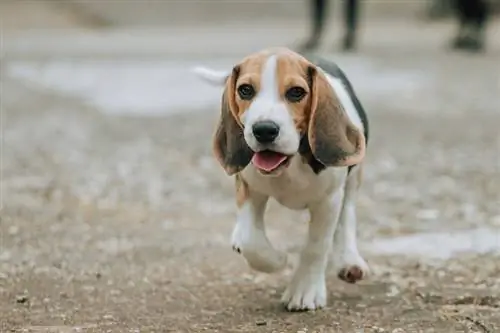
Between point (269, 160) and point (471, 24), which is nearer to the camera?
point (269, 160)

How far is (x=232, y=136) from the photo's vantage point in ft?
10.2

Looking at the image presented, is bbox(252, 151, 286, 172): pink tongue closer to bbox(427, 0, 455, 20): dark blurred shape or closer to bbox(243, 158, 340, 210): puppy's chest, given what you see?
bbox(243, 158, 340, 210): puppy's chest

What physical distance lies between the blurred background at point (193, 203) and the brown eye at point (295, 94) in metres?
0.64

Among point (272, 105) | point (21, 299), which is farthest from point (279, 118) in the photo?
point (21, 299)

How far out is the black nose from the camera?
2.86 metres

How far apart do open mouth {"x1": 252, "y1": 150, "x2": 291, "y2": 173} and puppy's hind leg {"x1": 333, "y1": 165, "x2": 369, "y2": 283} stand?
0.60 meters

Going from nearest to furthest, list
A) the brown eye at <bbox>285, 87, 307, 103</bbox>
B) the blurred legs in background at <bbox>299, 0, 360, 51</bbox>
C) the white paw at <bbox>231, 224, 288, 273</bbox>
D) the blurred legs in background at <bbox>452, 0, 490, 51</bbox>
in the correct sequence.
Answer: the brown eye at <bbox>285, 87, 307, 103</bbox> → the white paw at <bbox>231, 224, 288, 273</bbox> → the blurred legs in background at <bbox>299, 0, 360, 51</bbox> → the blurred legs in background at <bbox>452, 0, 490, 51</bbox>

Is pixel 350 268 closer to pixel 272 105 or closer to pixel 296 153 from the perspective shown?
pixel 296 153

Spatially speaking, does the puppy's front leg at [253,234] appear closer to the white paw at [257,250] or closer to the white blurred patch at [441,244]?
the white paw at [257,250]

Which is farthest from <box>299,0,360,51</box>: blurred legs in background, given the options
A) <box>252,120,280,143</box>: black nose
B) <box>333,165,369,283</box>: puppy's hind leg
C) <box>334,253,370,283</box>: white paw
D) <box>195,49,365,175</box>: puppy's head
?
<box>252,120,280,143</box>: black nose

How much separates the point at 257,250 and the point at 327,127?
0.47 m

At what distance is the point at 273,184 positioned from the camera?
318 centimetres

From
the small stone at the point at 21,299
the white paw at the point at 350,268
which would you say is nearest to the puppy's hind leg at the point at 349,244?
the white paw at the point at 350,268

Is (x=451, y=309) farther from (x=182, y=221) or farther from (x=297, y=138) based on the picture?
(x=182, y=221)
